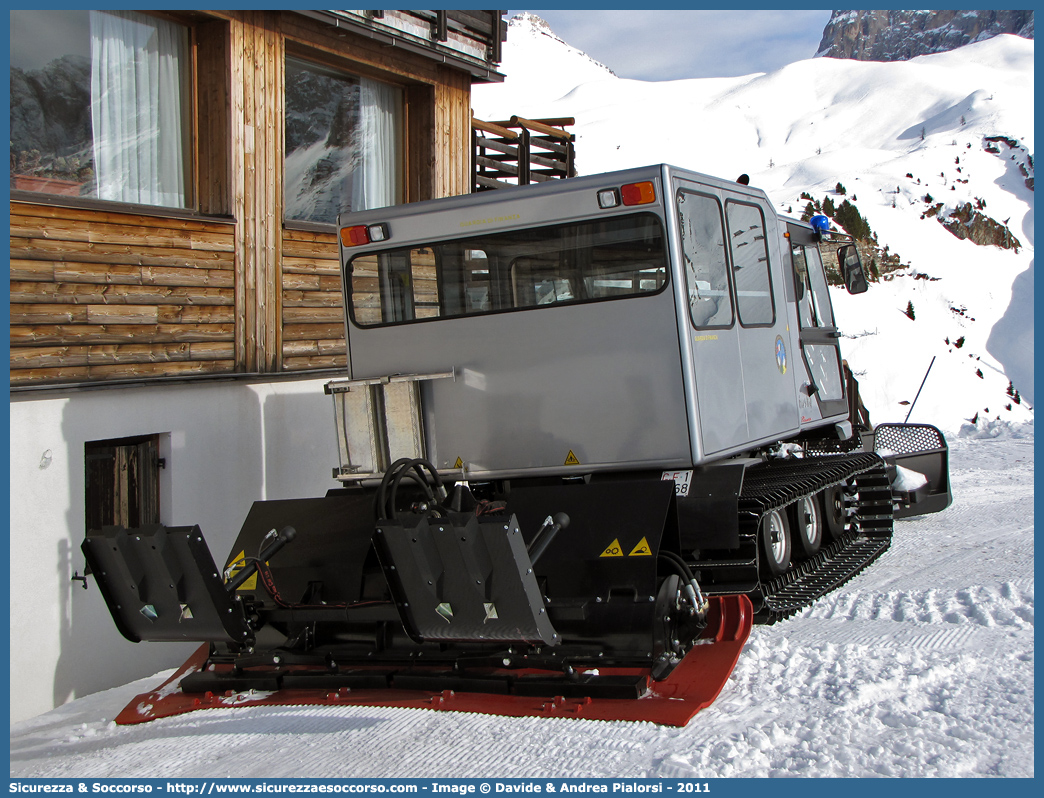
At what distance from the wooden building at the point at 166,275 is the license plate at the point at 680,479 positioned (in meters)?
3.78

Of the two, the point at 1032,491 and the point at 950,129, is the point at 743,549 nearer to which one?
the point at 1032,491

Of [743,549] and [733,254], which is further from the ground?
[733,254]

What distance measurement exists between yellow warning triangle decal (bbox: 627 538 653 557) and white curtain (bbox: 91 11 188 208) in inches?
195

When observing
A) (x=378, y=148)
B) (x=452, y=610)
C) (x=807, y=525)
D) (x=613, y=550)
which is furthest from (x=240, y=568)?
(x=378, y=148)

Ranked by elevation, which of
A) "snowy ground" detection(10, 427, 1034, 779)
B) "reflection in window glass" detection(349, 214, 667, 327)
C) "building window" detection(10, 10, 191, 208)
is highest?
"building window" detection(10, 10, 191, 208)

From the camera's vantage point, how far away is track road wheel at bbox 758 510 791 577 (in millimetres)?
6512

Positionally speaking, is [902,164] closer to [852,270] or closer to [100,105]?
[852,270]

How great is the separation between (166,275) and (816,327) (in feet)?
17.7

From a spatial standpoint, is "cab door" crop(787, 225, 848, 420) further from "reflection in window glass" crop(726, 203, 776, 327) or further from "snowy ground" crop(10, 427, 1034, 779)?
"snowy ground" crop(10, 427, 1034, 779)

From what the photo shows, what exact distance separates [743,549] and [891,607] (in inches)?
56.9

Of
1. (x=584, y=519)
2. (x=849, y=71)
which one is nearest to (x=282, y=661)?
(x=584, y=519)

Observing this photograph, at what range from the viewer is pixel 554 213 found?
19.9 ft

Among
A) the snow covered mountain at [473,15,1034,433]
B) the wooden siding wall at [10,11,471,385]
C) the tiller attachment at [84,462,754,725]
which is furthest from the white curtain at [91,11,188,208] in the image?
the snow covered mountain at [473,15,1034,433]

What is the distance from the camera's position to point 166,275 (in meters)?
7.60
